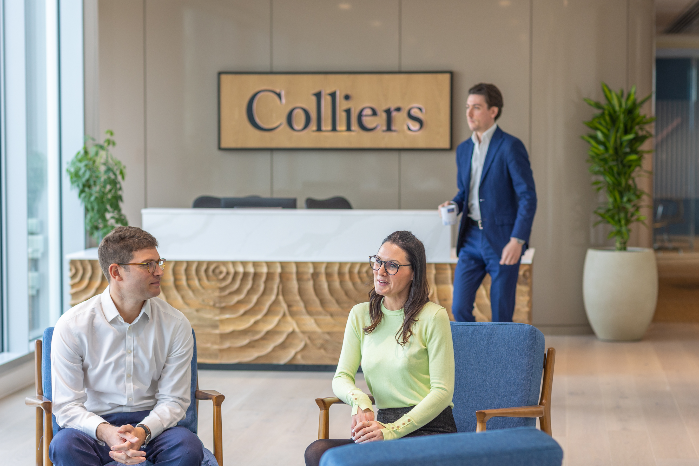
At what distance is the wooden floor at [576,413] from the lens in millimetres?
3678

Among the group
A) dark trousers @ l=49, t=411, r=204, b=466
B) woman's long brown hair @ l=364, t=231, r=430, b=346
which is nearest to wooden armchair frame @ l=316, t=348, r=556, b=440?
woman's long brown hair @ l=364, t=231, r=430, b=346

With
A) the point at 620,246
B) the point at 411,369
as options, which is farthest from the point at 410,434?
the point at 620,246

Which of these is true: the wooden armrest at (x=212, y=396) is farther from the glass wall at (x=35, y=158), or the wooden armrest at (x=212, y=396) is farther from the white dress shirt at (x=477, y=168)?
the glass wall at (x=35, y=158)

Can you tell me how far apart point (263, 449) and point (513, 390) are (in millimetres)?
1629

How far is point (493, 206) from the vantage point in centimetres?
399

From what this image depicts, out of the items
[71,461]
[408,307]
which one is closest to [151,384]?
[71,461]

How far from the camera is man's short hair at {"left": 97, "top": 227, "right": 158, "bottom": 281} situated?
2.44 metres

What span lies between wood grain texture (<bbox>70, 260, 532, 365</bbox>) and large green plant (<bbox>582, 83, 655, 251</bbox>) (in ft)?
5.87

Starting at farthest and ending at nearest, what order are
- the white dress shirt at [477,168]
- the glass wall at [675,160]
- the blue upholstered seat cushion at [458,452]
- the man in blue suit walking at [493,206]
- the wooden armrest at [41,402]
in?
1. the glass wall at [675,160]
2. the white dress shirt at [477,168]
3. the man in blue suit walking at [493,206]
4. the wooden armrest at [41,402]
5. the blue upholstered seat cushion at [458,452]

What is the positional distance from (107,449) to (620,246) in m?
5.23

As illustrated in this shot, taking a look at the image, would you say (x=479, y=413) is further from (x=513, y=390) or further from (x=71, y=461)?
(x=71, y=461)

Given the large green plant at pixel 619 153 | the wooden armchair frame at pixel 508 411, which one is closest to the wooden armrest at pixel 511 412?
the wooden armchair frame at pixel 508 411

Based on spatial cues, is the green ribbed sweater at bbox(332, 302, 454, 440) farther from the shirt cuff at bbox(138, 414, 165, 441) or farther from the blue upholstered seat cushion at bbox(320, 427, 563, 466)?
the blue upholstered seat cushion at bbox(320, 427, 563, 466)

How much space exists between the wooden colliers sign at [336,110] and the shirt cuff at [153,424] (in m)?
4.87
